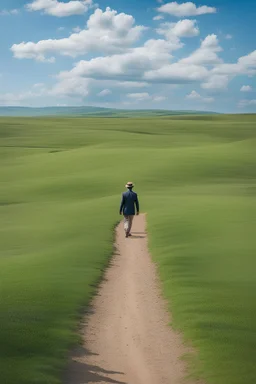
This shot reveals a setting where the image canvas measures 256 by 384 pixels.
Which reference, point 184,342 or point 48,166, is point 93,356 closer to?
point 184,342

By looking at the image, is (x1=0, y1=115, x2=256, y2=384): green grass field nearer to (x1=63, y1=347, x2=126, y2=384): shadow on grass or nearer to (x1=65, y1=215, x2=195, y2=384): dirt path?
(x1=63, y1=347, x2=126, y2=384): shadow on grass

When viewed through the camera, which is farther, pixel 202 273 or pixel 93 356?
pixel 202 273

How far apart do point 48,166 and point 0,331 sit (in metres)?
73.1

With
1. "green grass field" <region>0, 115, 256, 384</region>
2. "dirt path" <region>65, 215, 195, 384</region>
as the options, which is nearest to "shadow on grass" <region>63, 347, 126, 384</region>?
"dirt path" <region>65, 215, 195, 384</region>

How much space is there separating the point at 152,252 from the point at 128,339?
12723 mm

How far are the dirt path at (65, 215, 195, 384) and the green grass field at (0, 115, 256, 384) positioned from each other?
0.57 m

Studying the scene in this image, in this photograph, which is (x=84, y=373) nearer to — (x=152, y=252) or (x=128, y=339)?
(x=128, y=339)

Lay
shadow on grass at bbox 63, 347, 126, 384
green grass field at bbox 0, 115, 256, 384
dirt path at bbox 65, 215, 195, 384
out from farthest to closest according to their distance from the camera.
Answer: green grass field at bbox 0, 115, 256, 384
dirt path at bbox 65, 215, 195, 384
shadow on grass at bbox 63, 347, 126, 384

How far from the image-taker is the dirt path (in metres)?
14.4

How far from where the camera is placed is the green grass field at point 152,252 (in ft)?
51.6

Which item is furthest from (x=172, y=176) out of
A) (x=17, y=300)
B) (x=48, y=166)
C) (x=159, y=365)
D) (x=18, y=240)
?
(x=159, y=365)

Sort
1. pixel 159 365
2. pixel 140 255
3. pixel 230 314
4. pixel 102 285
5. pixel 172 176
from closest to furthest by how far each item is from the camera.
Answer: pixel 159 365, pixel 230 314, pixel 102 285, pixel 140 255, pixel 172 176

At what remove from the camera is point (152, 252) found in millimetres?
29516

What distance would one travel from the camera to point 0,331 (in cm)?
1675
